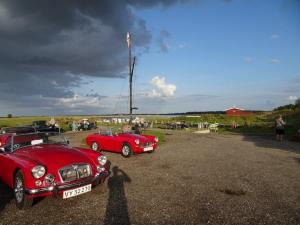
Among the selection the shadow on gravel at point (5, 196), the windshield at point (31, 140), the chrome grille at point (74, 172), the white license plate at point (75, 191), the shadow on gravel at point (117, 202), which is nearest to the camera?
the shadow on gravel at point (117, 202)

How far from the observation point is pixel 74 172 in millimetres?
6238

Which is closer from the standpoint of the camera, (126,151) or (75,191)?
(75,191)

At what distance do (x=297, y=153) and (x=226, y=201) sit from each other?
29.1ft

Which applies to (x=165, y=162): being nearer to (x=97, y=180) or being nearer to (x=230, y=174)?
(x=230, y=174)

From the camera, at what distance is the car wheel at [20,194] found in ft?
19.2

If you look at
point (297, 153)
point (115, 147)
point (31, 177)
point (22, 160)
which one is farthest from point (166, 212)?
point (297, 153)

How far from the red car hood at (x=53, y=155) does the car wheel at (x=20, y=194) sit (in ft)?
1.63

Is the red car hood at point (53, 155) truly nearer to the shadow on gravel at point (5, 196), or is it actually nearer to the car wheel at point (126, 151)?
Result: the shadow on gravel at point (5, 196)

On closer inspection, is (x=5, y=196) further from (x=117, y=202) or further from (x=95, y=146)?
(x=95, y=146)

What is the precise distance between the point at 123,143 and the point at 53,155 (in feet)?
21.2

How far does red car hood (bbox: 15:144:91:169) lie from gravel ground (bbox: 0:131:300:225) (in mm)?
950

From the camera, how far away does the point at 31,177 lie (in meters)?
5.78

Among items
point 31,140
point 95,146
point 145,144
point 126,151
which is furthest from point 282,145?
point 31,140

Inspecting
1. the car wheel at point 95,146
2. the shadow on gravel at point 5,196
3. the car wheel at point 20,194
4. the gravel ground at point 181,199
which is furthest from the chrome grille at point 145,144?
the car wheel at point 20,194
